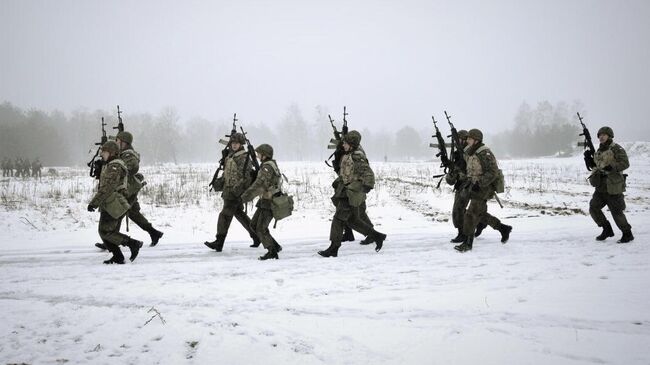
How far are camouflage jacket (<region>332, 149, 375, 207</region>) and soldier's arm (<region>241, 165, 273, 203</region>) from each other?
116 centimetres

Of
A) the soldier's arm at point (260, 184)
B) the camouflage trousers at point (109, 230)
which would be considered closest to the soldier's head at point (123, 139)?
the camouflage trousers at point (109, 230)

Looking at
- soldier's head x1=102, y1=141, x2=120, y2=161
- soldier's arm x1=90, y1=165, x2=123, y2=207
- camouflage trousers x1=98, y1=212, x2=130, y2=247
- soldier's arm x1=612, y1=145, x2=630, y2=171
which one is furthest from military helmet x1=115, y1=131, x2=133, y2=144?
soldier's arm x1=612, y1=145, x2=630, y2=171

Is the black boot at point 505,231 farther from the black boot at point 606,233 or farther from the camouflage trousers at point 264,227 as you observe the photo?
the camouflage trousers at point 264,227

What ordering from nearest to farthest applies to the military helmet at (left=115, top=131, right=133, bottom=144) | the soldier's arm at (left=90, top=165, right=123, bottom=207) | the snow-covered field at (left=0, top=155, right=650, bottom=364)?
1. the snow-covered field at (left=0, top=155, right=650, bottom=364)
2. the soldier's arm at (left=90, top=165, right=123, bottom=207)
3. the military helmet at (left=115, top=131, right=133, bottom=144)

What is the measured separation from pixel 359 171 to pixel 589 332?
3.75 m

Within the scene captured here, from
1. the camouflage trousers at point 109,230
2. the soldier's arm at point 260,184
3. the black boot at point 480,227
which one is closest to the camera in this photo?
the camouflage trousers at point 109,230

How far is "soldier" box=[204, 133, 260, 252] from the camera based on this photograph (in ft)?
21.4

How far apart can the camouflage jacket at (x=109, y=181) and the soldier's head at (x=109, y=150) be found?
8 centimetres

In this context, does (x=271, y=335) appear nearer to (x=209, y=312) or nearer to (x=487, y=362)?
(x=209, y=312)

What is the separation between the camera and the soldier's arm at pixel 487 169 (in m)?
6.03

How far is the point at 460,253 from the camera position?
5.95m

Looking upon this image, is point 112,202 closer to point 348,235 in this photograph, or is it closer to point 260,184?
point 260,184

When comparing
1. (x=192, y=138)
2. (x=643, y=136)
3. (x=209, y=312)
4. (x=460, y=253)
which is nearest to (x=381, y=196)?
(x=460, y=253)

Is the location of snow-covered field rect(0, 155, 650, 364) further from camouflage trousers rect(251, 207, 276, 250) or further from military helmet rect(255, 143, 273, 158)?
military helmet rect(255, 143, 273, 158)
